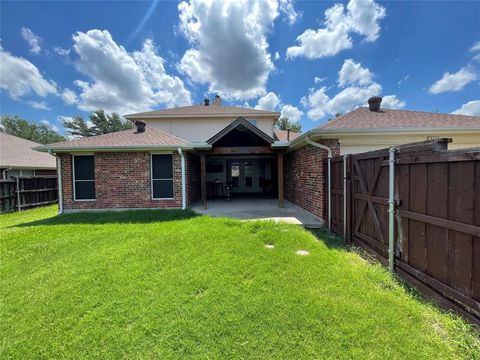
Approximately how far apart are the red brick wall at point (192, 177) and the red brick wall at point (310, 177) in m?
4.78

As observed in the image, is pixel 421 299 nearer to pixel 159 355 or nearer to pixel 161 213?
pixel 159 355

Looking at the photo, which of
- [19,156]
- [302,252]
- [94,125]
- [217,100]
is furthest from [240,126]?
[94,125]

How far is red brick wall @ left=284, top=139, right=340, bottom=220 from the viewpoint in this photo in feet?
21.6

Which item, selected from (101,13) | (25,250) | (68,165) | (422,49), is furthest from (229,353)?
(422,49)

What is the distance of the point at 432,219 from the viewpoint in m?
2.68

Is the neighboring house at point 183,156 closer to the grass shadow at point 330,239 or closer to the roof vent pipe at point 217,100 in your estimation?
the grass shadow at point 330,239

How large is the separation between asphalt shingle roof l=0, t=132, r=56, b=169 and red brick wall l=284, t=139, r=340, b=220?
48.5 feet

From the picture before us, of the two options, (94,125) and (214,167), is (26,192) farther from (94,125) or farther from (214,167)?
(94,125)

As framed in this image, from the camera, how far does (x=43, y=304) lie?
2.84m

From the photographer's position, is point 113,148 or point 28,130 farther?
point 28,130

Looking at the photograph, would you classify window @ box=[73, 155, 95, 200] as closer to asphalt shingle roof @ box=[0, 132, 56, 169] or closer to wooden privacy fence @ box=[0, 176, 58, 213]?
wooden privacy fence @ box=[0, 176, 58, 213]

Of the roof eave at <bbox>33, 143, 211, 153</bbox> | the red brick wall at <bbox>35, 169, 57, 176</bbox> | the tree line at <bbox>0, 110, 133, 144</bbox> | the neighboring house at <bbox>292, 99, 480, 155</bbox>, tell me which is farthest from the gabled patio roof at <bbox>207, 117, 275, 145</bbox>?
the tree line at <bbox>0, 110, 133, 144</bbox>

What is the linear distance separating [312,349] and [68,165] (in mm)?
10483

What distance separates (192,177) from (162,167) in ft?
6.34
